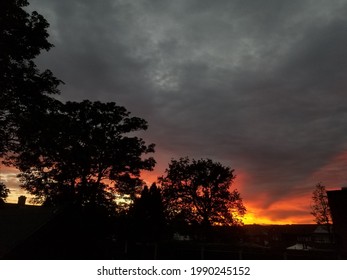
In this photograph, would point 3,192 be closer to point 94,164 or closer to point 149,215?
point 94,164

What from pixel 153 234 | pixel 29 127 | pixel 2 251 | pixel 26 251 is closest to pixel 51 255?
pixel 26 251

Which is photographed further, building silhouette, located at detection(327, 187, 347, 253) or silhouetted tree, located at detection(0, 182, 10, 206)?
building silhouette, located at detection(327, 187, 347, 253)

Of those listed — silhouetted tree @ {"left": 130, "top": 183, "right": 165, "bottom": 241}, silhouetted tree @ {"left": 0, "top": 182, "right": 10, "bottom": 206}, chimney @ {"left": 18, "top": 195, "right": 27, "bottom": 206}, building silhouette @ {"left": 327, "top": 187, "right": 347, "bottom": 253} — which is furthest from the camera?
silhouetted tree @ {"left": 130, "top": 183, "right": 165, "bottom": 241}

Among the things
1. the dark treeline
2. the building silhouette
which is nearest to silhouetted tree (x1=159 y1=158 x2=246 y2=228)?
the dark treeline

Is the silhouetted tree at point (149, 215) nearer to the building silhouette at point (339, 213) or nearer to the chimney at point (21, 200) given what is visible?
the chimney at point (21, 200)

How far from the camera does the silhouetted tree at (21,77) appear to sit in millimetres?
19109

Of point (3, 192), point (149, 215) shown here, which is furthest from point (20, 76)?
point (149, 215)

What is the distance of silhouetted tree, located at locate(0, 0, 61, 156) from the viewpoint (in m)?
19.1

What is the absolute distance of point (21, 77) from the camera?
20109 mm

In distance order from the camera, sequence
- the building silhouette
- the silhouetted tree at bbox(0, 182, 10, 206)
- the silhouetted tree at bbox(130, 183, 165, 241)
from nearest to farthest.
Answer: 1. the silhouetted tree at bbox(0, 182, 10, 206)
2. the building silhouette
3. the silhouetted tree at bbox(130, 183, 165, 241)

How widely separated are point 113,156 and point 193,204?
23.6 m

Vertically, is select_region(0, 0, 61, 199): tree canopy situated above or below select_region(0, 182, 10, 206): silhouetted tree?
above

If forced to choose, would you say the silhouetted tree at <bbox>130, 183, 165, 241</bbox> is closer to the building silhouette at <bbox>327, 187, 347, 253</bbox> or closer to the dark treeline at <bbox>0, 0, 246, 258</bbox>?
the dark treeline at <bbox>0, 0, 246, 258</bbox>
